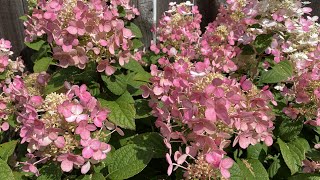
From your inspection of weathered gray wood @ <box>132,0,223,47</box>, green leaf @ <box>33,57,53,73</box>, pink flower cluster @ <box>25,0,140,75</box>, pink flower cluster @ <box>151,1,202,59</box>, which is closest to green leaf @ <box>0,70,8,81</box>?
green leaf @ <box>33,57,53,73</box>

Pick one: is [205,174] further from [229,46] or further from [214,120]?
[229,46]

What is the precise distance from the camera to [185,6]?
234 centimetres

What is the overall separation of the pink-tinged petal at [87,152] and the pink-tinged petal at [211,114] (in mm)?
358

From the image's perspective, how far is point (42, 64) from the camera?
2090 mm

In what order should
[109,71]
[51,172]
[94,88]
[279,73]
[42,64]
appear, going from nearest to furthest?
[51,172]
[109,71]
[94,88]
[279,73]
[42,64]

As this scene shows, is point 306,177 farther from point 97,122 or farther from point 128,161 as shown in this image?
point 97,122

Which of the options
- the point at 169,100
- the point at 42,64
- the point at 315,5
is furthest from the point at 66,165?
the point at 315,5

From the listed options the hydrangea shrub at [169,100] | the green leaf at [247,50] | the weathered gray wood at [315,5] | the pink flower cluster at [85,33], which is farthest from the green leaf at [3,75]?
the weathered gray wood at [315,5]

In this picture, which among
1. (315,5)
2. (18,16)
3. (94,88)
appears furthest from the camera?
(315,5)

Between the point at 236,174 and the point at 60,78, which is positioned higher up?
the point at 60,78

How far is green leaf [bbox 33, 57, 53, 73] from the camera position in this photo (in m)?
2.04

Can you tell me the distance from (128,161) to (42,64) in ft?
3.10

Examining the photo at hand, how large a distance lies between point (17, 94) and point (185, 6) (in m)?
1.17

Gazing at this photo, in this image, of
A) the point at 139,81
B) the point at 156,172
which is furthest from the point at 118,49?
the point at 156,172
